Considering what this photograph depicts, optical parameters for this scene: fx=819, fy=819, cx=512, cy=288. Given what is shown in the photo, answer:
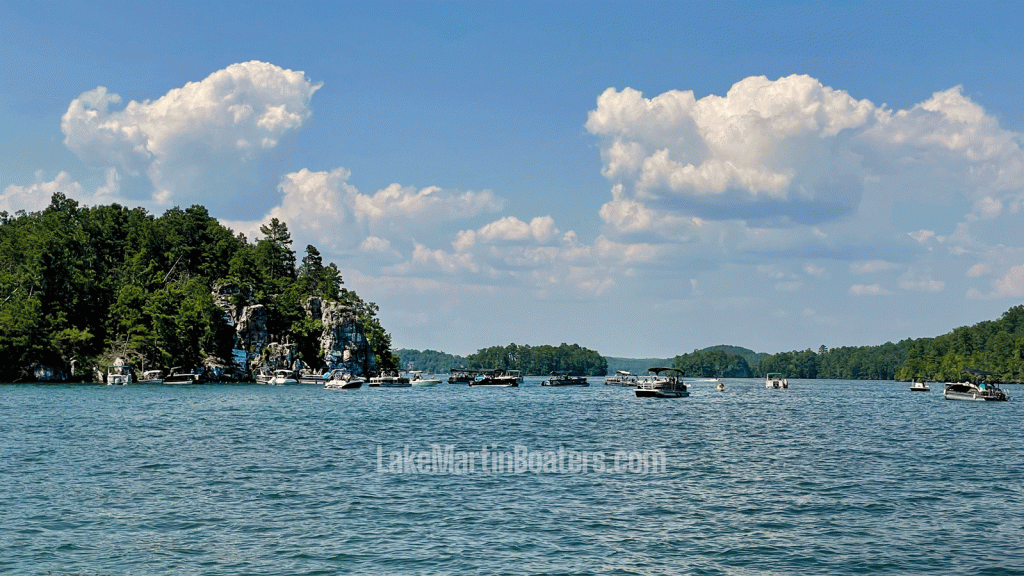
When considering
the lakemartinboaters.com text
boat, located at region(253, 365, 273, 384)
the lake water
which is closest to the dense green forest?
boat, located at region(253, 365, 273, 384)

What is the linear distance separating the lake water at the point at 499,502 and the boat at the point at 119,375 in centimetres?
10635

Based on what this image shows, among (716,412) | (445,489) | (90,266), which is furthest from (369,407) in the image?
(90,266)

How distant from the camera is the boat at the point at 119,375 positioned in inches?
6629

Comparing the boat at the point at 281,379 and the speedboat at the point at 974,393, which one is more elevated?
the boat at the point at 281,379

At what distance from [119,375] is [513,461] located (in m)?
146

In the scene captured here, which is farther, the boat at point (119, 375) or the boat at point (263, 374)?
the boat at point (263, 374)

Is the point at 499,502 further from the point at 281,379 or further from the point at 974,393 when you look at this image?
the point at 281,379

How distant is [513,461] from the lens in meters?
50.0

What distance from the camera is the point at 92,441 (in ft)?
191

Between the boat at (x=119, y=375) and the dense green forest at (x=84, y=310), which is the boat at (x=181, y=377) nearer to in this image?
the dense green forest at (x=84, y=310)

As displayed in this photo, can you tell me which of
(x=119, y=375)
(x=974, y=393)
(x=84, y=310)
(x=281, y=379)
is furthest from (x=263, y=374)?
(x=974, y=393)

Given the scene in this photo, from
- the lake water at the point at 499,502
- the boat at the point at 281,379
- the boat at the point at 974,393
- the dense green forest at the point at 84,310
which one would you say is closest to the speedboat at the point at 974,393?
the boat at the point at 974,393

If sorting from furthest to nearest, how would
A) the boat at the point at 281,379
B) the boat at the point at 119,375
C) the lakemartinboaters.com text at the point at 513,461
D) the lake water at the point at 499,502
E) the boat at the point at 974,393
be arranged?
the boat at the point at 281,379 < the boat at the point at 119,375 < the boat at the point at 974,393 < the lakemartinboaters.com text at the point at 513,461 < the lake water at the point at 499,502

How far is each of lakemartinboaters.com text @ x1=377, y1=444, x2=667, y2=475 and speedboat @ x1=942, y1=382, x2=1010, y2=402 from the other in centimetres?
11136
